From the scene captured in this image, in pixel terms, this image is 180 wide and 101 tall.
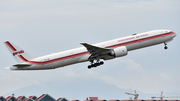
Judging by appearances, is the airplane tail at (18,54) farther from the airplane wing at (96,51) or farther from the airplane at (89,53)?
the airplane wing at (96,51)

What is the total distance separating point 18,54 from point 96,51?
17.0 m

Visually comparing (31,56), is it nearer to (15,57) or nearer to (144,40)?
(15,57)

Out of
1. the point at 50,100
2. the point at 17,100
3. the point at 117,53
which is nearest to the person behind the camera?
the point at 117,53

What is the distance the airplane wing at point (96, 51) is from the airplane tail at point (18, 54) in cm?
1260

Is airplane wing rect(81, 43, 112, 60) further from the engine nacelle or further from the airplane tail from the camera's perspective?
the airplane tail

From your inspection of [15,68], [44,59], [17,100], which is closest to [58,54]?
[44,59]

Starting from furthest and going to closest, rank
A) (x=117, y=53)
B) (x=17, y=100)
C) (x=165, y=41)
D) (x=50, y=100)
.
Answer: (x=17, y=100), (x=50, y=100), (x=165, y=41), (x=117, y=53)

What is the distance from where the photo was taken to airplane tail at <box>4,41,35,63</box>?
82562 millimetres

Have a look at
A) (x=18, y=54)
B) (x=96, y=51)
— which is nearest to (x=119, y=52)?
(x=96, y=51)

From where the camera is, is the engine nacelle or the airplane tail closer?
the engine nacelle

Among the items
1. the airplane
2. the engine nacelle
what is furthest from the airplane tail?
the engine nacelle

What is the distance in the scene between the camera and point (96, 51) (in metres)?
80.6

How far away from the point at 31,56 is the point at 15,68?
4.51 meters

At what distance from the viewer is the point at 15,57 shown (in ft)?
271
